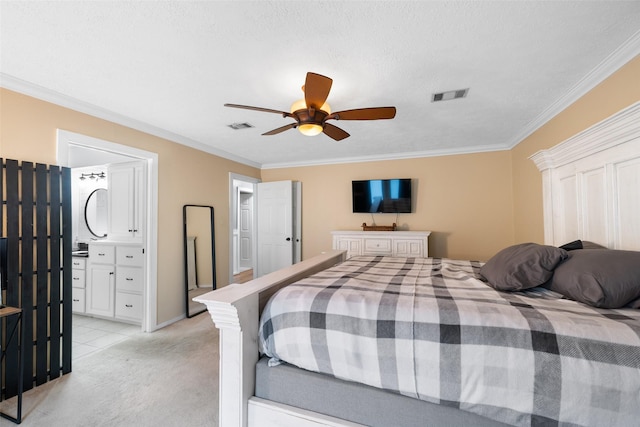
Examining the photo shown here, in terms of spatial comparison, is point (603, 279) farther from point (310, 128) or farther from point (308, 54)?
point (308, 54)

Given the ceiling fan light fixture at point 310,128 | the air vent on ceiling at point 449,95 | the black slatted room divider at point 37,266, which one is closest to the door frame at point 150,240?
the black slatted room divider at point 37,266

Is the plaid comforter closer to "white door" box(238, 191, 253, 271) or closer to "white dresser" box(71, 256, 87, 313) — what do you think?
"white dresser" box(71, 256, 87, 313)

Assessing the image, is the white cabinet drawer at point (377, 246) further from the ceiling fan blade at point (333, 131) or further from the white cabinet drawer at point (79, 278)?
the white cabinet drawer at point (79, 278)

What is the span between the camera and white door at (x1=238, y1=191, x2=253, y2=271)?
705 cm

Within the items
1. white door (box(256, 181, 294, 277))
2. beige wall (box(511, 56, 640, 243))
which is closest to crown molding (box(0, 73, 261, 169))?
white door (box(256, 181, 294, 277))

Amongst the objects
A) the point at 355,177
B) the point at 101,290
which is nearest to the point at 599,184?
the point at 355,177

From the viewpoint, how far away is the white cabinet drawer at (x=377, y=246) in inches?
171

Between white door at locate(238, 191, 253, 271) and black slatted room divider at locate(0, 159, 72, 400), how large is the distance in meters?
4.67

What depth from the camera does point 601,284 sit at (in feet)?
4.20

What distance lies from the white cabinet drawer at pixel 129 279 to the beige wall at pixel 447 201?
115 inches

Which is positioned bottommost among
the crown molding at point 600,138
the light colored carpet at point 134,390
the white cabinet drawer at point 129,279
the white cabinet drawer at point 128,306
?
the light colored carpet at point 134,390

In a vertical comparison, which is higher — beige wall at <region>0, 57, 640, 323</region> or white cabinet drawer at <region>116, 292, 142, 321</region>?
beige wall at <region>0, 57, 640, 323</region>

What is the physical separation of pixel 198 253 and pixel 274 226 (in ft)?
5.28

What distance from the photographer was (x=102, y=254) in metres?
3.50
